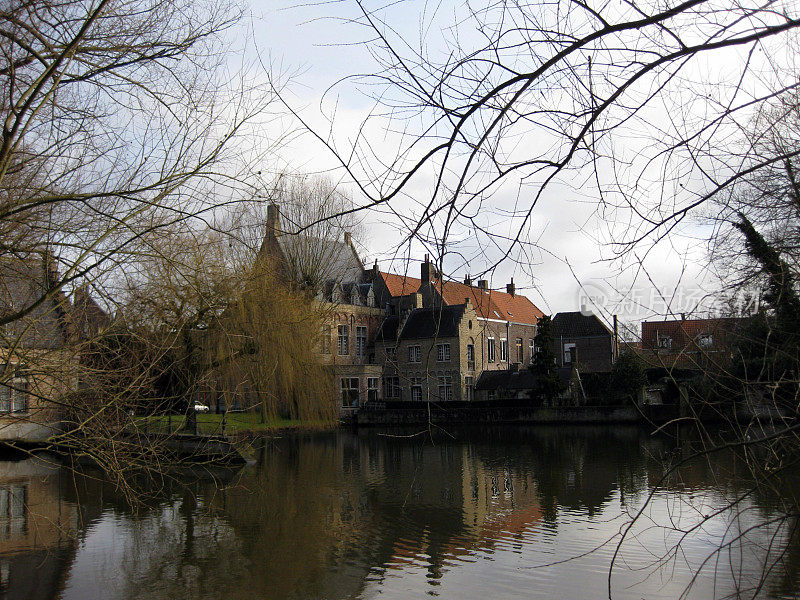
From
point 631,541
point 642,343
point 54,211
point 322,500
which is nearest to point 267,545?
point 322,500

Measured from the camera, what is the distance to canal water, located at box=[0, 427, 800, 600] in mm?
7168

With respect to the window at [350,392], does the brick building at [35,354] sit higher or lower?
higher

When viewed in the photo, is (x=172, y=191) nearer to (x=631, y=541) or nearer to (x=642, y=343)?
(x=642, y=343)

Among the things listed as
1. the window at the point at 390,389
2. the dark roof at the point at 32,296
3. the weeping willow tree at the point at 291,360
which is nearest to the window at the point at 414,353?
the window at the point at 390,389

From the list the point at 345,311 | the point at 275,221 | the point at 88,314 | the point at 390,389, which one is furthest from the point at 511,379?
the point at 275,221

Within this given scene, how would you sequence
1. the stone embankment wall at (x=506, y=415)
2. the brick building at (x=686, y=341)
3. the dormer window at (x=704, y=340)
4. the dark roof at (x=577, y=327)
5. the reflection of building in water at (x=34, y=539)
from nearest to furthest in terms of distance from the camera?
the brick building at (x=686, y=341), the dormer window at (x=704, y=340), the reflection of building in water at (x=34, y=539), the stone embankment wall at (x=506, y=415), the dark roof at (x=577, y=327)

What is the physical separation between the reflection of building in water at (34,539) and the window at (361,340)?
2335cm

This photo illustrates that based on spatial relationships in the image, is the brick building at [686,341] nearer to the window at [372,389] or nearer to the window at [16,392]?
the window at [16,392]

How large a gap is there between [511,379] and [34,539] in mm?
27541

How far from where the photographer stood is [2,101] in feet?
16.8

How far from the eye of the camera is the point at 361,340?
37.8 meters

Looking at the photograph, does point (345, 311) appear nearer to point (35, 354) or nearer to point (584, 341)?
point (584, 341)

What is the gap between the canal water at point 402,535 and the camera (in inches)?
282

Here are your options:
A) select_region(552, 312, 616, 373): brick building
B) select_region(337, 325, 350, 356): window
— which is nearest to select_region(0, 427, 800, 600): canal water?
select_region(337, 325, 350, 356): window
